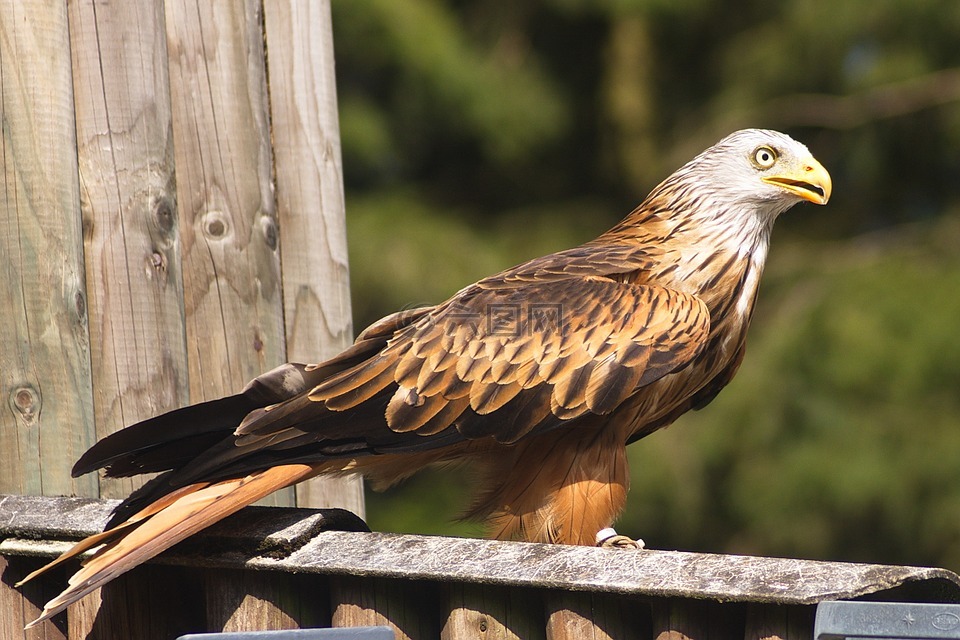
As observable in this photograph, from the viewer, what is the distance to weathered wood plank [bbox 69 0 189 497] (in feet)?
11.9

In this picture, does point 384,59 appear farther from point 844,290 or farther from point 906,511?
point 906,511

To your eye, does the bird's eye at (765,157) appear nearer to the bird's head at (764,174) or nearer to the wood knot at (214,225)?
the bird's head at (764,174)

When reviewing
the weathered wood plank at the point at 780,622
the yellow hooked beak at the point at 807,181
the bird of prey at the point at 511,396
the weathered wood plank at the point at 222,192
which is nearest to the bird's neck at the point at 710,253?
the bird of prey at the point at 511,396

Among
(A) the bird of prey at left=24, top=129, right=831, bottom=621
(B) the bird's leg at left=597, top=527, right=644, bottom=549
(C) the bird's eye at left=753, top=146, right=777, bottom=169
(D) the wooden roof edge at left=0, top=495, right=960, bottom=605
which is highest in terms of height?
(C) the bird's eye at left=753, top=146, right=777, bottom=169

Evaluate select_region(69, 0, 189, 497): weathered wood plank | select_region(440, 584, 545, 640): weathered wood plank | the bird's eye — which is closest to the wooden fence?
select_region(440, 584, 545, 640): weathered wood plank

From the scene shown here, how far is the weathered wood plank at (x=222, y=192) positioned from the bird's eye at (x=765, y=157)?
164 centimetres

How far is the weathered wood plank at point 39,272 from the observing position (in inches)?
139

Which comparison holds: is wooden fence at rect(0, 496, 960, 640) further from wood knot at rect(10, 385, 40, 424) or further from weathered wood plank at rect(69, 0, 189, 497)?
weathered wood plank at rect(69, 0, 189, 497)

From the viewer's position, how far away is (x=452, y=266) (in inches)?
452

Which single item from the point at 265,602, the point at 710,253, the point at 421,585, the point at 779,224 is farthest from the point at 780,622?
the point at 779,224

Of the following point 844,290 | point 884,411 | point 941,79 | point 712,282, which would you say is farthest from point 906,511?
point 712,282

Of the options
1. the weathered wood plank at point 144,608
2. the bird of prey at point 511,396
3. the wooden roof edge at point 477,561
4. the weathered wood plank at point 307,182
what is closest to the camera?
the wooden roof edge at point 477,561

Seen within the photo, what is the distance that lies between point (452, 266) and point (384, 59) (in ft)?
6.30

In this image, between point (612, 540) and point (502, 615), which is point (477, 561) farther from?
point (612, 540)
